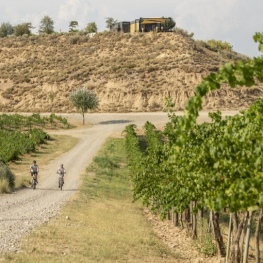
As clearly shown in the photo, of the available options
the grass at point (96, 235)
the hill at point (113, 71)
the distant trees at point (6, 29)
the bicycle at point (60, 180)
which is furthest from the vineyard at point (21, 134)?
the distant trees at point (6, 29)

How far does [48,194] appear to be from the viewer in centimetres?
2653

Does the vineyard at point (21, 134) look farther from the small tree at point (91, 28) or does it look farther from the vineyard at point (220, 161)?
the small tree at point (91, 28)

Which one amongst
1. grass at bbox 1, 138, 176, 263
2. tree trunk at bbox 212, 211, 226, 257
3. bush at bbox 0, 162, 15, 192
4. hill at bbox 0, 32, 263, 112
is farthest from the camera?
hill at bbox 0, 32, 263, 112

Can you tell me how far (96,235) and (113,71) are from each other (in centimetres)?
6824

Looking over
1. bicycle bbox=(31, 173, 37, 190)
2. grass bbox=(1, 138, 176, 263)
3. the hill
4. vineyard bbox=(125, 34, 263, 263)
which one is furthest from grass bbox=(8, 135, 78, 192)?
the hill

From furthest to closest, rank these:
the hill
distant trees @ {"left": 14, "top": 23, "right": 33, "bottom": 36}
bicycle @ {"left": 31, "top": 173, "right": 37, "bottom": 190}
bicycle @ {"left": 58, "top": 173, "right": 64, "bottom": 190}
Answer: distant trees @ {"left": 14, "top": 23, "right": 33, "bottom": 36}
the hill
bicycle @ {"left": 58, "top": 173, "right": 64, "bottom": 190}
bicycle @ {"left": 31, "top": 173, "right": 37, "bottom": 190}

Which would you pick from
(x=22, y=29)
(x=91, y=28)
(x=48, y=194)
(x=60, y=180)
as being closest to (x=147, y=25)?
(x=91, y=28)

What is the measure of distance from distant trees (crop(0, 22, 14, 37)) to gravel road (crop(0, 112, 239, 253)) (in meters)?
72.9

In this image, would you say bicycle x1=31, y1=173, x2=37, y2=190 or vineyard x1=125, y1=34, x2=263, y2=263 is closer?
vineyard x1=125, y1=34, x2=263, y2=263

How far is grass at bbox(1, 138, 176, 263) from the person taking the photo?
14.9 m

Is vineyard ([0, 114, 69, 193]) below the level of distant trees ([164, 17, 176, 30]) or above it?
below

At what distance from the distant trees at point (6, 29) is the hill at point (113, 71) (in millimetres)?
20719

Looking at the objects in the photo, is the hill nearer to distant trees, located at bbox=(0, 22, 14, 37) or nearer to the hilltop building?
the hilltop building

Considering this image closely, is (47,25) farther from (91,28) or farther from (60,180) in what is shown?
(60,180)
